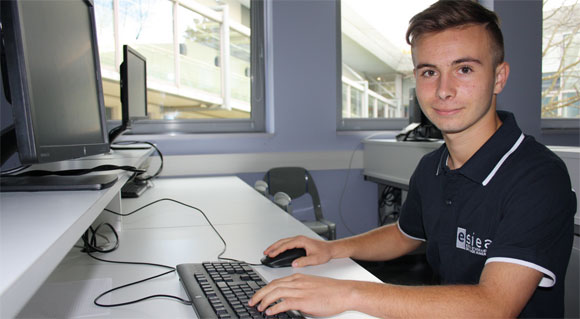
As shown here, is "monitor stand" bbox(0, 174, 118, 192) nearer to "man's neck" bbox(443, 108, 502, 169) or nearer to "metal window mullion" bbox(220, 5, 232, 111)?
"man's neck" bbox(443, 108, 502, 169)

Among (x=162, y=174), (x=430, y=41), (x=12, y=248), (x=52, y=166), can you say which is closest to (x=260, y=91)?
(x=162, y=174)

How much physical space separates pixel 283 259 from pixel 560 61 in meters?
3.63

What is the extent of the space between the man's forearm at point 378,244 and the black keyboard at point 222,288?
330 millimetres

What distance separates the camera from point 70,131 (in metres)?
1.03

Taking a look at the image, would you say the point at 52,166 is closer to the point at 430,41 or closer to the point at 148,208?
the point at 148,208

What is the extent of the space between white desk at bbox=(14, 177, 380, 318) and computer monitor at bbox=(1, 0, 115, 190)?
28 centimetres

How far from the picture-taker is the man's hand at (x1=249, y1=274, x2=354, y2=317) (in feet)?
2.53

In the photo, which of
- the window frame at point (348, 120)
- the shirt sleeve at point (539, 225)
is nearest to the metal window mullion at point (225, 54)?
the window frame at point (348, 120)

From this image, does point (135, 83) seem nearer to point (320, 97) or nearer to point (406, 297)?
point (320, 97)

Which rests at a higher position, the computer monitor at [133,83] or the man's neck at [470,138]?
the computer monitor at [133,83]

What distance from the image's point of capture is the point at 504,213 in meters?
0.94

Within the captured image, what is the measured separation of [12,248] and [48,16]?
0.60 m

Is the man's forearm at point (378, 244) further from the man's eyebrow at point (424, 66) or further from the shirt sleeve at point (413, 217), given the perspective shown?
the man's eyebrow at point (424, 66)

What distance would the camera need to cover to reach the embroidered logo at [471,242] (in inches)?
39.3
